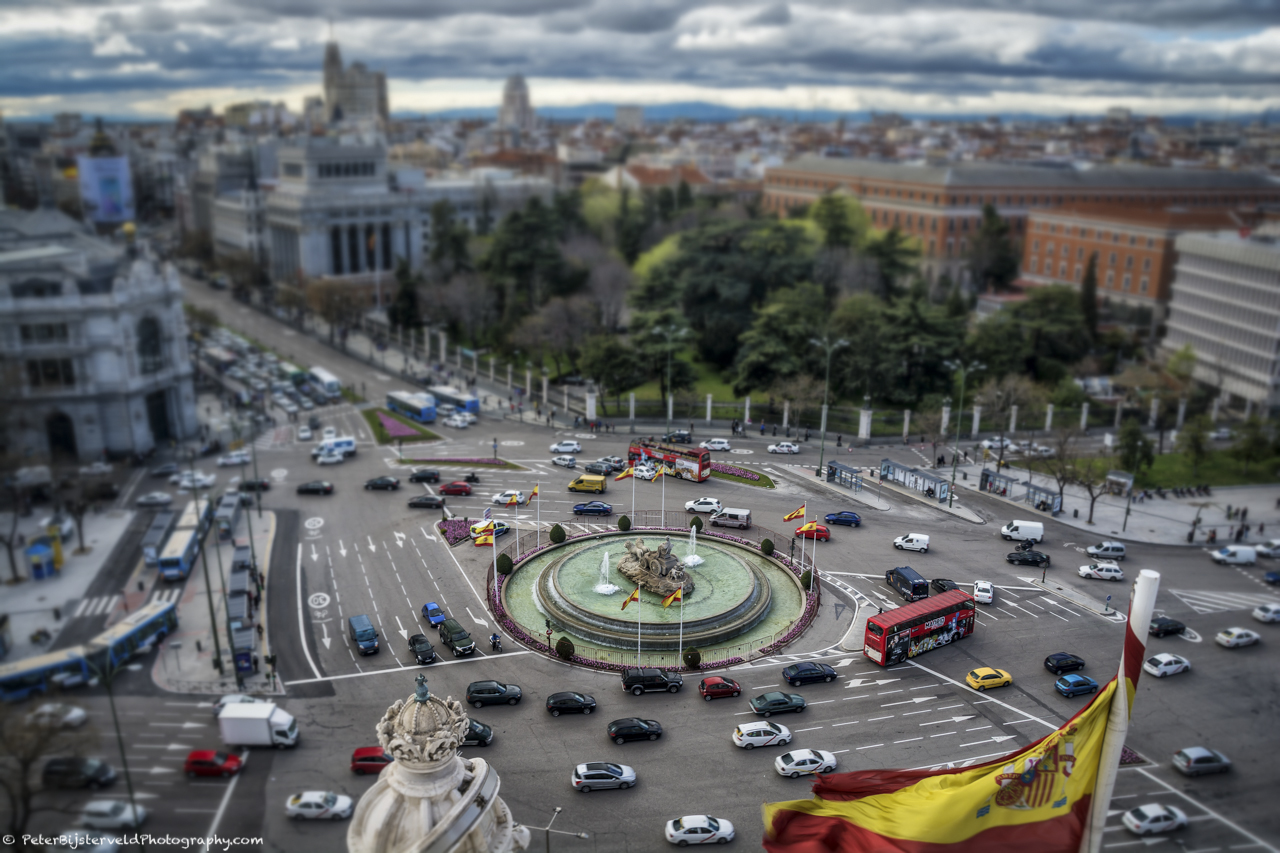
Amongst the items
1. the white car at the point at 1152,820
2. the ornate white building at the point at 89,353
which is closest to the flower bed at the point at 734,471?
the white car at the point at 1152,820

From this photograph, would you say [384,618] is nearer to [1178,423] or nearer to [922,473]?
[922,473]

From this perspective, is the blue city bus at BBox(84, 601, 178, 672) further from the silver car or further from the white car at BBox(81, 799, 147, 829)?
the silver car

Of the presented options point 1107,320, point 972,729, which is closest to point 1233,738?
point 972,729

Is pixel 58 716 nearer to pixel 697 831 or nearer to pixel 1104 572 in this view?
pixel 697 831

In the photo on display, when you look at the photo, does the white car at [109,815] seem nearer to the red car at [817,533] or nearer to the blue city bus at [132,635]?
the blue city bus at [132,635]

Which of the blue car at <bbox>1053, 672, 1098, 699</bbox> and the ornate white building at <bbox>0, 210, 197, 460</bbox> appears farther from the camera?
the ornate white building at <bbox>0, 210, 197, 460</bbox>

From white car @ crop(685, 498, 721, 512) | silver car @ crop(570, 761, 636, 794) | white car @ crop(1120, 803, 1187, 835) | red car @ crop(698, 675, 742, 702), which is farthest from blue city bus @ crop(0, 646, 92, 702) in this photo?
white car @ crop(1120, 803, 1187, 835)
